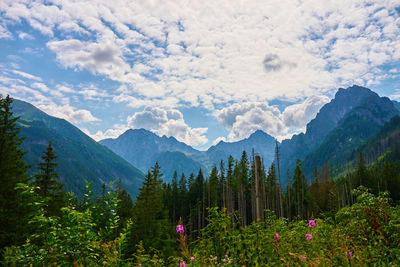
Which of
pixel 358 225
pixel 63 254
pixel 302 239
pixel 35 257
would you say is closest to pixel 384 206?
pixel 358 225

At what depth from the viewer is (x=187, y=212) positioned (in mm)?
60125

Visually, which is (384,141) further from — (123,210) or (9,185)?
(9,185)

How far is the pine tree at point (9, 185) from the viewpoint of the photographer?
448 inches

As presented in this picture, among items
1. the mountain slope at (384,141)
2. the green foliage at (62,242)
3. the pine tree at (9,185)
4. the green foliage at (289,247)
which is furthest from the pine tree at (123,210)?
the mountain slope at (384,141)

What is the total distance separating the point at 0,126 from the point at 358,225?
1894 centimetres

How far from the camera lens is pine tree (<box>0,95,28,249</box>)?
37.4ft

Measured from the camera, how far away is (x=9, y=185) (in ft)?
41.0

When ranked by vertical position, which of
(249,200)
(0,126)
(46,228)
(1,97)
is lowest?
(249,200)

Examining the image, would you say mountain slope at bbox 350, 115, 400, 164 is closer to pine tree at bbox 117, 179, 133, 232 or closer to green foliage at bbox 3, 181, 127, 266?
pine tree at bbox 117, 179, 133, 232

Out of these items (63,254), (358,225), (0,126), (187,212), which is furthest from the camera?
(187,212)

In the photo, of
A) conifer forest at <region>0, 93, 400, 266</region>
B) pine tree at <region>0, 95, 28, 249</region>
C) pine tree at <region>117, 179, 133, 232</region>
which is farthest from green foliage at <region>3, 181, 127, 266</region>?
pine tree at <region>117, 179, 133, 232</region>

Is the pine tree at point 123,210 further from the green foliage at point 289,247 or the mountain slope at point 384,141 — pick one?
the mountain slope at point 384,141

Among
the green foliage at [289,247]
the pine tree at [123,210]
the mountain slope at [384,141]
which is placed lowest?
the pine tree at [123,210]

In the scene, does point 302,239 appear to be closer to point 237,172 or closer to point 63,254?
point 63,254
